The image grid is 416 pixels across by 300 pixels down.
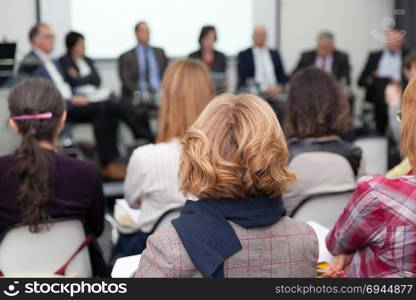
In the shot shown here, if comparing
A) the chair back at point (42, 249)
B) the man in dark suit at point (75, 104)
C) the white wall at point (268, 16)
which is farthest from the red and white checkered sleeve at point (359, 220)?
the white wall at point (268, 16)

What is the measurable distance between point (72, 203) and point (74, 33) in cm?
384

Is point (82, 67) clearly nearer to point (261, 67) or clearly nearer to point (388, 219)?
point (261, 67)

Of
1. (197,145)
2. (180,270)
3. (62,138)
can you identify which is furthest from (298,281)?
(62,138)

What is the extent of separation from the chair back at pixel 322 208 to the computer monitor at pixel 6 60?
94.6 inches

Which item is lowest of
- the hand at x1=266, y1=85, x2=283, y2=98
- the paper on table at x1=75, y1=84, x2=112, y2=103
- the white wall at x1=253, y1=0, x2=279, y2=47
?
the hand at x1=266, y1=85, x2=283, y2=98

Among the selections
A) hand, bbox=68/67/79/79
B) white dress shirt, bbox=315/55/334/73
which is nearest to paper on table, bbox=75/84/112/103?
hand, bbox=68/67/79/79

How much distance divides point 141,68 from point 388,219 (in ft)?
14.2

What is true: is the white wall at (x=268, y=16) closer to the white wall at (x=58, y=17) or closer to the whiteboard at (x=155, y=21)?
the whiteboard at (x=155, y=21)

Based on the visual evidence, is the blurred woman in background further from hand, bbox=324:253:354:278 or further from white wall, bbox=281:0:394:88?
hand, bbox=324:253:354:278

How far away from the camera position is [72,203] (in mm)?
1965

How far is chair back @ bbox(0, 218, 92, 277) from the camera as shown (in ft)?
6.08

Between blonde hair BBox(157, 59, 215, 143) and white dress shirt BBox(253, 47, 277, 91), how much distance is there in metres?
3.98

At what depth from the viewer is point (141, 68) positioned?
5523 millimetres

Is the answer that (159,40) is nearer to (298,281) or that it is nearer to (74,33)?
(74,33)
